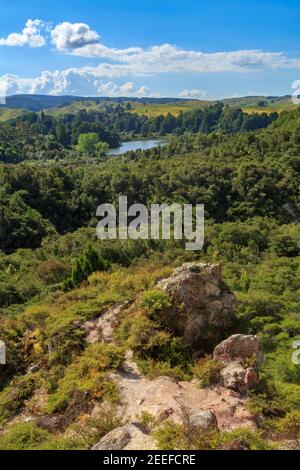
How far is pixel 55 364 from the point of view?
13023mm

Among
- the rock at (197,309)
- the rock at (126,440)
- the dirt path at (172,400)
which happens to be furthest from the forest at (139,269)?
the rock at (197,309)

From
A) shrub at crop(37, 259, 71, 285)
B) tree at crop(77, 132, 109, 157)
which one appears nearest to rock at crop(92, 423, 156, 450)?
shrub at crop(37, 259, 71, 285)

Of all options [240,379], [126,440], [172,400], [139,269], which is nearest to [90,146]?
[139,269]

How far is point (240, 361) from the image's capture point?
11055 millimetres

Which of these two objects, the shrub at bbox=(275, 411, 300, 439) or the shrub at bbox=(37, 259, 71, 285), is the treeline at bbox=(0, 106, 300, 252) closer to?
the shrub at bbox=(37, 259, 71, 285)

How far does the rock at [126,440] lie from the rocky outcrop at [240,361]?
2727 millimetres

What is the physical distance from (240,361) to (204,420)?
8.61 feet

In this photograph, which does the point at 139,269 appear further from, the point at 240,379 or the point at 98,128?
the point at 98,128
